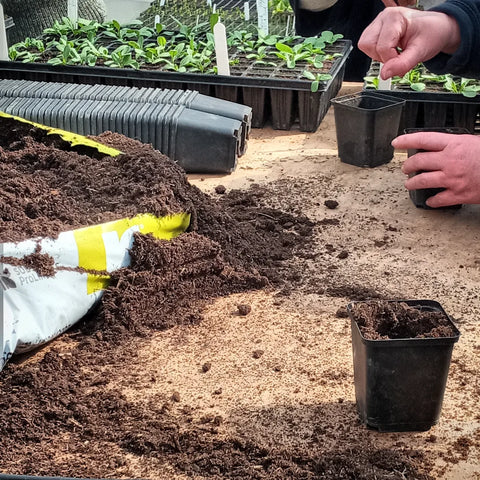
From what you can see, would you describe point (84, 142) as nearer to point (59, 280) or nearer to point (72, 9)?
point (59, 280)

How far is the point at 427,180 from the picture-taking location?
3.28 m

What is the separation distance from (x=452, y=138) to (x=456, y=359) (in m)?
1.11

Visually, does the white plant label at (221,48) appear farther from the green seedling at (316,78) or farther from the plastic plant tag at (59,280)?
the plastic plant tag at (59,280)

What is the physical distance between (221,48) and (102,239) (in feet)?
6.96

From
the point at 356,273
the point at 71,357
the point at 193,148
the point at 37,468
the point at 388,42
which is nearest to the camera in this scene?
the point at 37,468

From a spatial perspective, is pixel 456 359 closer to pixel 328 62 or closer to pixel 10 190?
pixel 10 190

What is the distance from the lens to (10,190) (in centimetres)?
275

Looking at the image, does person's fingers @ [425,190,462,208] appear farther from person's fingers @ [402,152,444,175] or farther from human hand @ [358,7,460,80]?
human hand @ [358,7,460,80]

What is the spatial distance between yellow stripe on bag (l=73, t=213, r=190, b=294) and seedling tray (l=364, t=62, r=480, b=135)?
6.23ft

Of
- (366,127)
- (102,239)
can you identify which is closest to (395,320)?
(102,239)

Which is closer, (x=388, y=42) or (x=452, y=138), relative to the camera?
(x=388, y=42)

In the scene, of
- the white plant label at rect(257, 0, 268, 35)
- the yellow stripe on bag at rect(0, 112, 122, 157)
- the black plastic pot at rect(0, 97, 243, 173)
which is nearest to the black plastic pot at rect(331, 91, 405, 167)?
the black plastic pot at rect(0, 97, 243, 173)

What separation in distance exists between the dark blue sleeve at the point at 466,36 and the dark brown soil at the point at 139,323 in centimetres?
92

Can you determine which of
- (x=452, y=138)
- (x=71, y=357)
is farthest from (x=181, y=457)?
(x=452, y=138)
